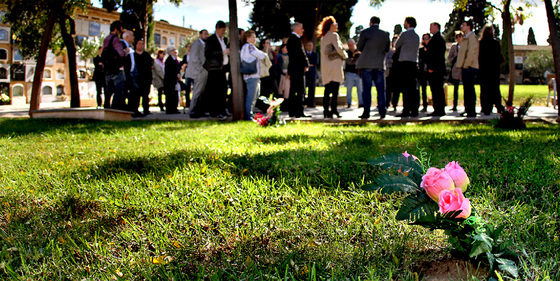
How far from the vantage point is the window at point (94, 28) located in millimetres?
47531

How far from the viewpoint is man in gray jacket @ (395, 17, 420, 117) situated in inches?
391

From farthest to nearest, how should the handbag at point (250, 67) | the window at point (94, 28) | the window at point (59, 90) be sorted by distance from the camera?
the window at point (94, 28) < the window at point (59, 90) < the handbag at point (250, 67)

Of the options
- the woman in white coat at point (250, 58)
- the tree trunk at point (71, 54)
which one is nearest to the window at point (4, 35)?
the tree trunk at point (71, 54)

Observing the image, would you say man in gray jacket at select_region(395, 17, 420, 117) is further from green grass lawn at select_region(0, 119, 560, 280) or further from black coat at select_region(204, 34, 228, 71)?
green grass lawn at select_region(0, 119, 560, 280)

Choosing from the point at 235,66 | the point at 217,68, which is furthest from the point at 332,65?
the point at 217,68

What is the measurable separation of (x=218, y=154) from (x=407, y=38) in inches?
262

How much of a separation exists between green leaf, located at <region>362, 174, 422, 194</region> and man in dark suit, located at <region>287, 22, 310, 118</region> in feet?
27.3

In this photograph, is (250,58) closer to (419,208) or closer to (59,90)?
(419,208)

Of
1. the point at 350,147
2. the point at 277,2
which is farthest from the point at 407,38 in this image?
the point at 277,2

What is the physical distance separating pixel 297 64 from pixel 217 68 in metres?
1.89

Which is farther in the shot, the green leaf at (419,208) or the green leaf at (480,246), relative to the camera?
the green leaf at (419,208)

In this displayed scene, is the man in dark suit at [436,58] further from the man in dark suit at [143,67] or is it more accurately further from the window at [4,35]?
the window at [4,35]

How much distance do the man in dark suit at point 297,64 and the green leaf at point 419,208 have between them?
833 cm

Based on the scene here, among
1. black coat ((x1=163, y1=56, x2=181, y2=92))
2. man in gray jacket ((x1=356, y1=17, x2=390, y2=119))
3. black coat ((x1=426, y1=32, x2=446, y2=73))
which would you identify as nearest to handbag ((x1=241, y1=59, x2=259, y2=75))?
Answer: man in gray jacket ((x1=356, y1=17, x2=390, y2=119))
